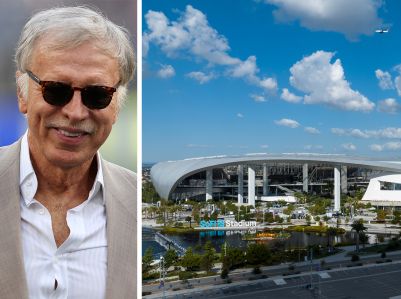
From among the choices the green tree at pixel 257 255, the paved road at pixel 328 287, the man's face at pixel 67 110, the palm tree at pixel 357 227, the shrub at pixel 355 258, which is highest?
the man's face at pixel 67 110

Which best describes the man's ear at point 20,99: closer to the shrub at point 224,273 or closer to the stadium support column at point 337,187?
the shrub at point 224,273

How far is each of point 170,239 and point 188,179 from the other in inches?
44.4

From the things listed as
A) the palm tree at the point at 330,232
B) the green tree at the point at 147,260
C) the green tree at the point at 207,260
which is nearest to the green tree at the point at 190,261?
the green tree at the point at 207,260

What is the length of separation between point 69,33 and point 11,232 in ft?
2.24

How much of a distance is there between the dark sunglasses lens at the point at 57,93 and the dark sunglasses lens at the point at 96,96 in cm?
5

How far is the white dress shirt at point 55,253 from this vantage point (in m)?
1.47

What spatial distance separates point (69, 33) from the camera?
1.39 meters

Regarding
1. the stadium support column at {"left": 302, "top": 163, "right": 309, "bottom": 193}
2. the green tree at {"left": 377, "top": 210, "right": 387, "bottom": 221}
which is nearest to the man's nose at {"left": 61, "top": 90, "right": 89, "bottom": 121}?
the stadium support column at {"left": 302, "top": 163, "right": 309, "bottom": 193}

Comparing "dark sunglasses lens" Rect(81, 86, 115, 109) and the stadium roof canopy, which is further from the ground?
"dark sunglasses lens" Rect(81, 86, 115, 109)

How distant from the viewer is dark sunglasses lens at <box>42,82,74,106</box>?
141 centimetres

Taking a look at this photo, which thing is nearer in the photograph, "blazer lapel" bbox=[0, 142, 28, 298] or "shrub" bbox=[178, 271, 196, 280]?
"blazer lapel" bbox=[0, 142, 28, 298]

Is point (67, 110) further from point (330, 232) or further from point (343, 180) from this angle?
point (343, 180)

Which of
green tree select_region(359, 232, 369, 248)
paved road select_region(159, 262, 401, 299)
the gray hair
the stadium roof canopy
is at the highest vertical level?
the gray hair

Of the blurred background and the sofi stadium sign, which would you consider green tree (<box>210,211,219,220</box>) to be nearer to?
the sofi stadium sign
